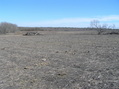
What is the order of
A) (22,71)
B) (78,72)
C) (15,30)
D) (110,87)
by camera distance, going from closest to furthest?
(110,87) < (78,72) < (22,71) < (15,30)

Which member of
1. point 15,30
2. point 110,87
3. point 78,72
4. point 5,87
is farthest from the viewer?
point 15,30

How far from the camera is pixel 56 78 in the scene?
7.06 meters

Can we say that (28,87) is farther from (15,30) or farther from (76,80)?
(15,30)

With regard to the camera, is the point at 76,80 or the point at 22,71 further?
the point at 22,71

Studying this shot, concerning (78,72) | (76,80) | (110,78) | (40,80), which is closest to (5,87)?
(40,80)

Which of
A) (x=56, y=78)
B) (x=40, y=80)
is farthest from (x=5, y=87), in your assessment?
(x=56, y=78)

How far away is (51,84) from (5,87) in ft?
4.67

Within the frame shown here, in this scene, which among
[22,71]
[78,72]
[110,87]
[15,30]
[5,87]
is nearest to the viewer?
[110,87]

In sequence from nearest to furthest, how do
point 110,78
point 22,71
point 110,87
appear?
point 110,87 < point 110,78 < point 22,71

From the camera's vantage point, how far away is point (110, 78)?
6723 mm

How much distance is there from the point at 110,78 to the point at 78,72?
1437 millimetres

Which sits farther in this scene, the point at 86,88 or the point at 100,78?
the point at 100,78

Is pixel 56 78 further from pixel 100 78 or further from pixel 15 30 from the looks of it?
pixel 15 30

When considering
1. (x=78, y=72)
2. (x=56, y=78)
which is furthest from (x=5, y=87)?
(x=78, y=72)
